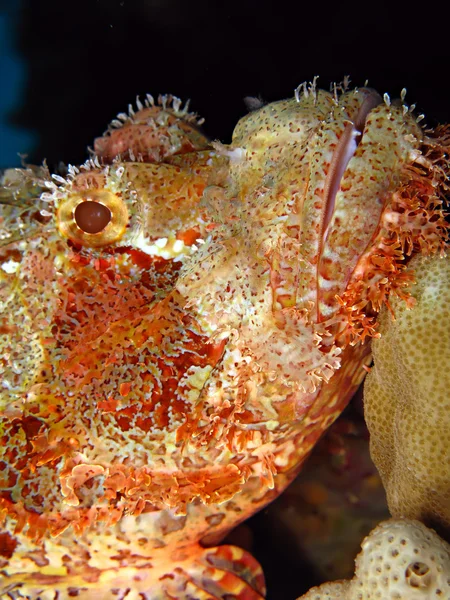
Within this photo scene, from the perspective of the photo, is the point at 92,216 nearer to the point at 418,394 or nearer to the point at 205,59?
the point at 418,394

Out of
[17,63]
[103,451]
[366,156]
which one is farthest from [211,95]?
[103,451]

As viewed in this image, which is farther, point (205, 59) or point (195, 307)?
point (205, 59)

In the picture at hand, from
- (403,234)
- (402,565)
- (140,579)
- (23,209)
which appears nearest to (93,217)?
(23,209)

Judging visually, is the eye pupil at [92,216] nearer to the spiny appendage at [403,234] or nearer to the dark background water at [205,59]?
the spiny appendage at [403,234]

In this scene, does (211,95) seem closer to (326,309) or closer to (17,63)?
(17,63)

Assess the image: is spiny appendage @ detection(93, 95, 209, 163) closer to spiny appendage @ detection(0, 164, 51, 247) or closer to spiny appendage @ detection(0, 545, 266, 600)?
spiny appendage @ detection(0, 164, 51, 247)

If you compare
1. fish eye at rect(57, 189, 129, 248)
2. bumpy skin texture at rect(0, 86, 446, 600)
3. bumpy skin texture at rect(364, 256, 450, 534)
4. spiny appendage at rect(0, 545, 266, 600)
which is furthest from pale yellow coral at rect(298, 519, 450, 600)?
fish eye at rect(57, 189, 129, 248)

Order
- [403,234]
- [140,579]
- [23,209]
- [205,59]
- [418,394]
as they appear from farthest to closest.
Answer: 1. [205,59]
2. [140,579]
3. [23,209]
4. [418,394]
5. [403,234]
